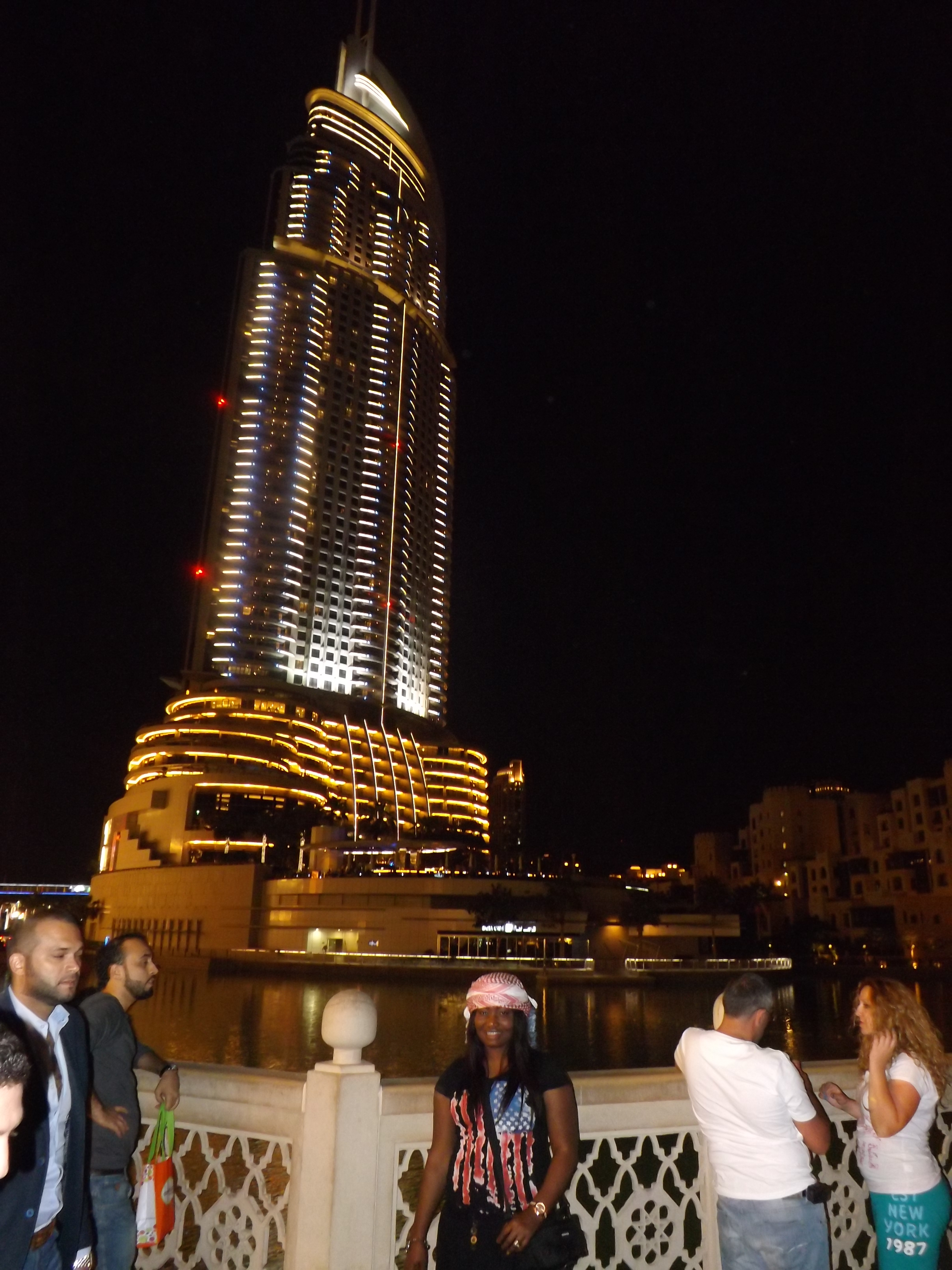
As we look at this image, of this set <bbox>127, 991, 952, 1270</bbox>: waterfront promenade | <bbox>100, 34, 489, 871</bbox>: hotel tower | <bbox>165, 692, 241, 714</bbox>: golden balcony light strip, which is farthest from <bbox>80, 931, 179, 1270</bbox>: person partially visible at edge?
<bbox>165, 692, 241, 714</bbox>: golden balcony light strip

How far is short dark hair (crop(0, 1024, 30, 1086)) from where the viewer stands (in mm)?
2008

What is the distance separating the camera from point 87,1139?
3.51 metres

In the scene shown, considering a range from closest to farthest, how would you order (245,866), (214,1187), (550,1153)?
(550,1153), (214,1187), (245,866)

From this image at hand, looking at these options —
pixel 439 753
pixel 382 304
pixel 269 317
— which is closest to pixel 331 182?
pixel 382 304

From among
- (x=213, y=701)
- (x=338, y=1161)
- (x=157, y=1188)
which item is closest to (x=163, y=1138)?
(x=157, y=1188)

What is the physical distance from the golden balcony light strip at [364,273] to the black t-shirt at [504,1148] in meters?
134

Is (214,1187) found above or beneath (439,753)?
beneath

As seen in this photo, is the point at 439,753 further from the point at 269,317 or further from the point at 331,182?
the point at 331,182

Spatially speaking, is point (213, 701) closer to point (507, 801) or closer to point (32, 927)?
point (507, 801)

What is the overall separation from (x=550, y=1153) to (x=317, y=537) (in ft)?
361

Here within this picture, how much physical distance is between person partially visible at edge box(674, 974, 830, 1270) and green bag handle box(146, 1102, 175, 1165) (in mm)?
2532

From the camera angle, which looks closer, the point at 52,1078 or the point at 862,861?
the point at 52,1078

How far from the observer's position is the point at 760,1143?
11.6ft

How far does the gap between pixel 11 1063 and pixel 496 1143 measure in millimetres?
A: 2092
